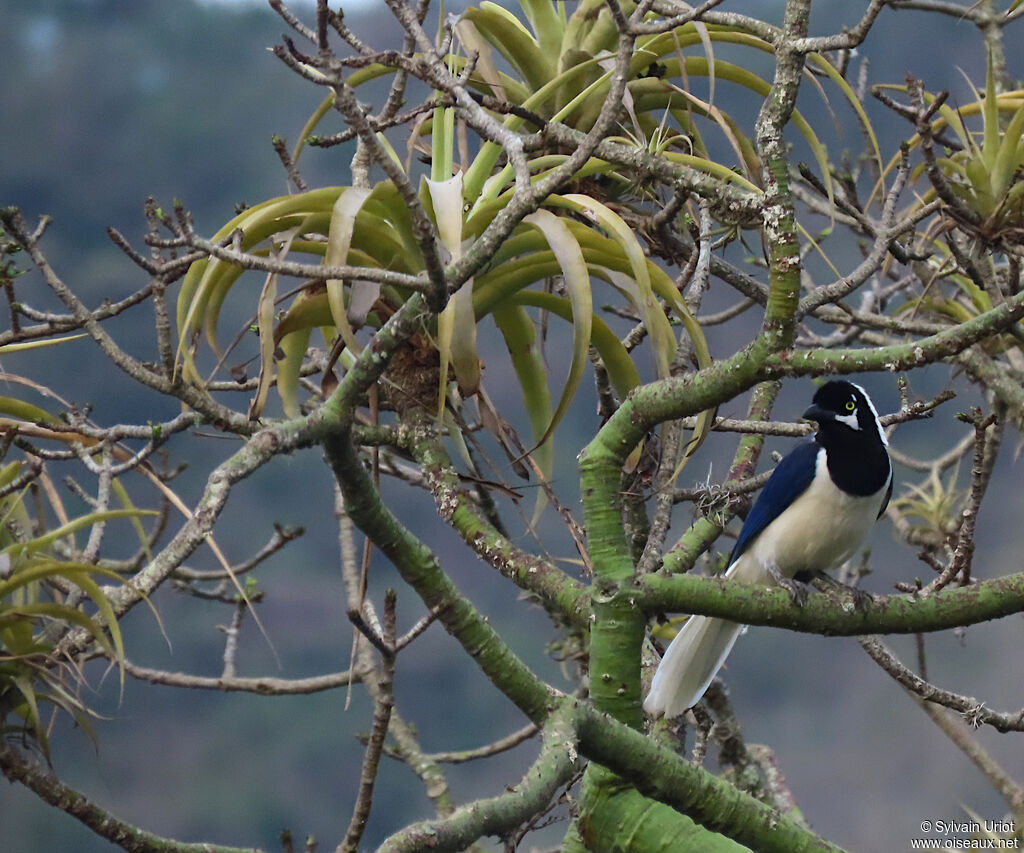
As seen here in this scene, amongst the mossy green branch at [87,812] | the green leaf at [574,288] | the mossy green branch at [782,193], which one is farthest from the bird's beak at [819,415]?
the mossy green branch at [87,812]

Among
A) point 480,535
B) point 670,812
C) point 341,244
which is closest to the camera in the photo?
point 670,812

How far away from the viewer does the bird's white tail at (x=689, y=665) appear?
2.54 metres

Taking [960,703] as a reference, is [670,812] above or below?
below

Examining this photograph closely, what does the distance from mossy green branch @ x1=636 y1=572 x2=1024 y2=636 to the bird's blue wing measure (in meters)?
0.96

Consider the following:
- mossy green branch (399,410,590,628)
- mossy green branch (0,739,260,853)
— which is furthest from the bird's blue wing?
mossy green branch (0,739,260,853)

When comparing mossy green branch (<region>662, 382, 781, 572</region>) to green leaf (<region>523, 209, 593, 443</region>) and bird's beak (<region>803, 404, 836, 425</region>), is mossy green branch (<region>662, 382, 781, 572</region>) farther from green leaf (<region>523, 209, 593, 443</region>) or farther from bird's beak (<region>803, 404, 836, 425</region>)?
green leaf (<region>523, 209, 593, 443</region>)

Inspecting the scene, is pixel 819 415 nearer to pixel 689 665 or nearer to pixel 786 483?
pixel 786 483

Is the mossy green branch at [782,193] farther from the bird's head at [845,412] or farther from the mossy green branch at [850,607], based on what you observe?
the bird's head at [845,412]

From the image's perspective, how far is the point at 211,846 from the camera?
7.11ft

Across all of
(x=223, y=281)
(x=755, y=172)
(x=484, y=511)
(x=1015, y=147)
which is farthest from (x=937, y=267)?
(x=223, y=281)

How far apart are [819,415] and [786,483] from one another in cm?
18

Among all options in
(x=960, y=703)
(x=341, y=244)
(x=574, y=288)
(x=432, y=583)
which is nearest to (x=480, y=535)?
(x=432, y=583)

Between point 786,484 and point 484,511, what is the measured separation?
91 cm

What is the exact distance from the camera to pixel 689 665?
2.58m
